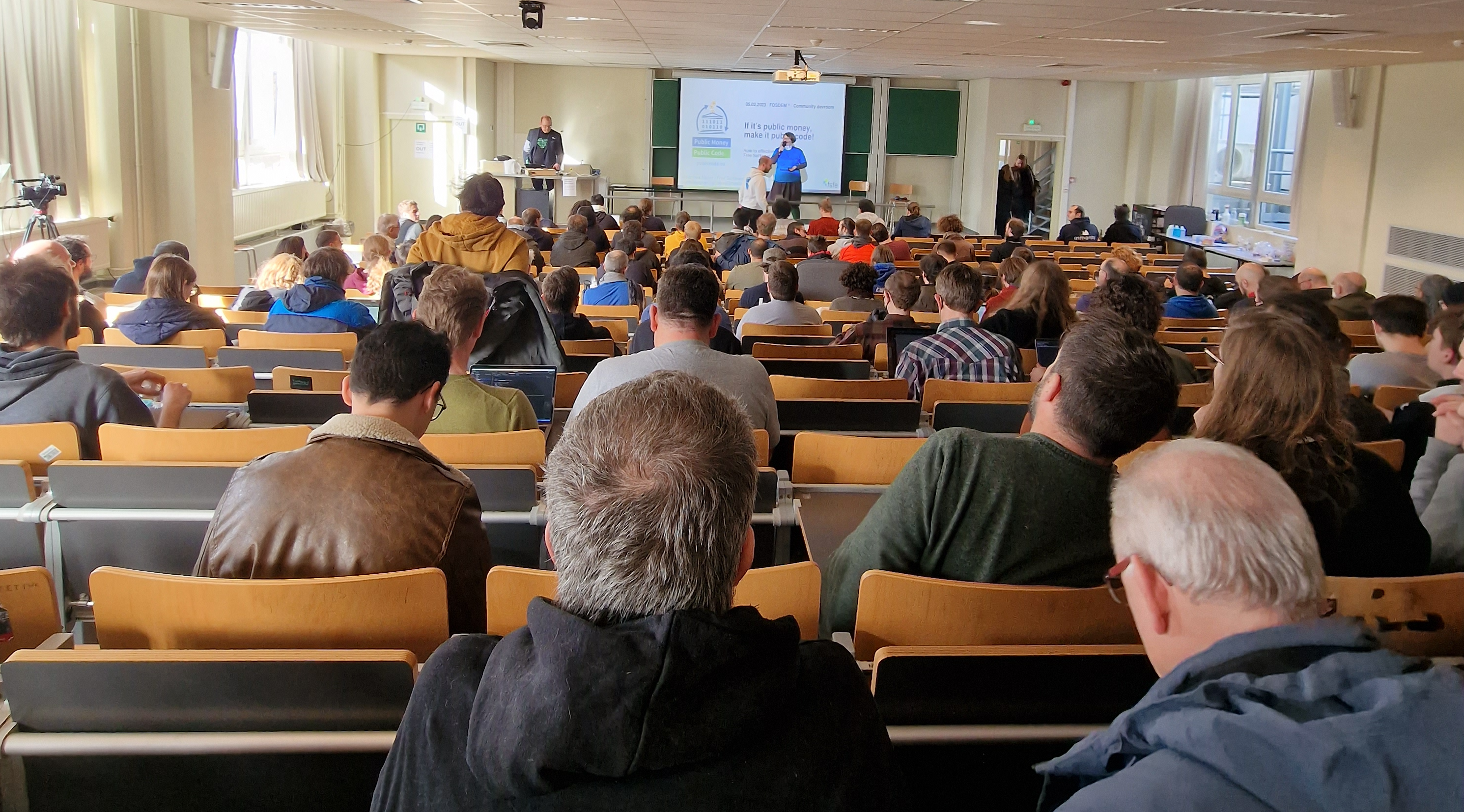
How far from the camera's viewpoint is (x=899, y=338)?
5.36 meters

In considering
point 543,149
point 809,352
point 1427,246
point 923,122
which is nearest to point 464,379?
point 809,352

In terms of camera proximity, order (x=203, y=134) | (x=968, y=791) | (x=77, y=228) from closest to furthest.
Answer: (x=968, y=791) < (x=77, y=228) < (x=203, y=134)

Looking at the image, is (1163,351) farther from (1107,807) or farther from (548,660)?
(548,660)

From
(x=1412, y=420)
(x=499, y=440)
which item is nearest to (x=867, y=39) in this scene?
(x=1412, y=420)

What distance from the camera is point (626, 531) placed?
1.21 meters

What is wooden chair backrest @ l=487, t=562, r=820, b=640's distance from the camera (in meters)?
1.86

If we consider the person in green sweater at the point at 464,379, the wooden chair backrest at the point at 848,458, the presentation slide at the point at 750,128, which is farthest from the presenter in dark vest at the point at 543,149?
the wooden chair backrest at the point at 848,458

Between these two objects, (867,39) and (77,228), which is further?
(867,39)

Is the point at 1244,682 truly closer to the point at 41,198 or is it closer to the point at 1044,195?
the point at 41,198

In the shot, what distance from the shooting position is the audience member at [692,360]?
3.40 meters

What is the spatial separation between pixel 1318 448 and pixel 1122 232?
12744mm

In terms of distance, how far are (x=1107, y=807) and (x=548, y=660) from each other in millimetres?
585

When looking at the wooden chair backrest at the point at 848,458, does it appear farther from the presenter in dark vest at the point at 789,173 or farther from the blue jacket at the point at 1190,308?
the presenter in dark vest at the point at 789,173

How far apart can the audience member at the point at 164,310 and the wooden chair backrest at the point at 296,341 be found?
265 mm
